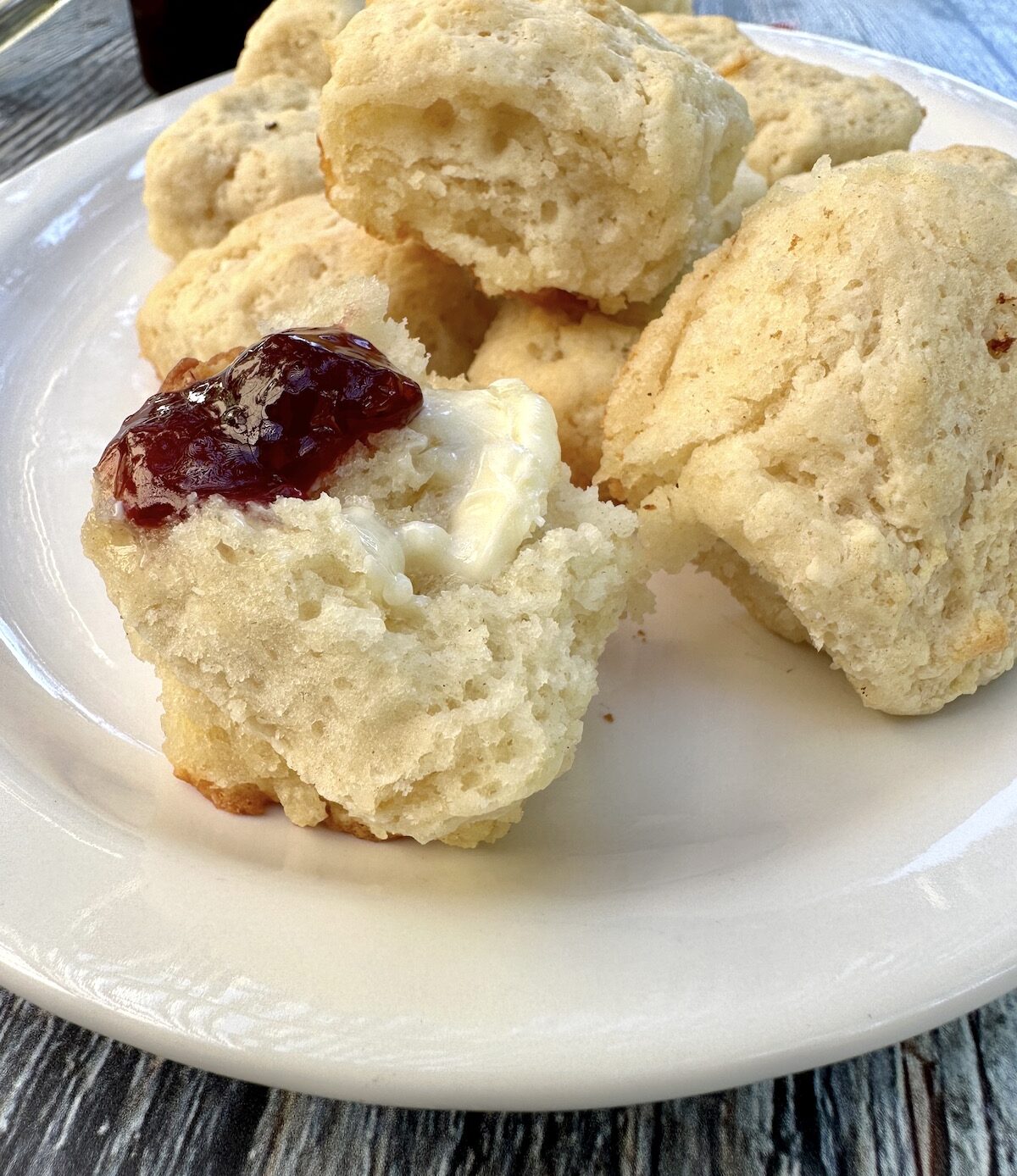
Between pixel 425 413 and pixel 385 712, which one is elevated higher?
pixel 425 413

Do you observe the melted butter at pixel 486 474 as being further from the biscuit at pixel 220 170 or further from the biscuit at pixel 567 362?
the biscuit at pixel 220 170

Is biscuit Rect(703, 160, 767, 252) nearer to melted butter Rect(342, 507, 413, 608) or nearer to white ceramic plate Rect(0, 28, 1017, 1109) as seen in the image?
white ceramic plate Rect(0, 28, 1017, 1109)

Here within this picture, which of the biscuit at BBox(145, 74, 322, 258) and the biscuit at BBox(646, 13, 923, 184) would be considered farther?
the biscuit at BBox(145, 74, 322, 258)

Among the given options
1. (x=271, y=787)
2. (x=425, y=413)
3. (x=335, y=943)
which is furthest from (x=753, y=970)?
(x=425, y=413)

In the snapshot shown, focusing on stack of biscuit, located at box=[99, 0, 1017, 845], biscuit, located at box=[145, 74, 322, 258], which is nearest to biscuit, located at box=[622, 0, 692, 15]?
stack of biscuit, located at box=[99, 0, 1017, 845]

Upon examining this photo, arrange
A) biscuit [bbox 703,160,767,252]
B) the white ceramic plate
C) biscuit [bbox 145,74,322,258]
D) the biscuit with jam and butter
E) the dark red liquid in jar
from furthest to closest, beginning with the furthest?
the dark red liquid in jar, biscuit [bbox 145,74,322,258], biscuit [bbox 703,160,767,252], the biscuit with jam and butter, the white ceramic plate

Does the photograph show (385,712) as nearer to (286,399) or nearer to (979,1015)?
(286,399)

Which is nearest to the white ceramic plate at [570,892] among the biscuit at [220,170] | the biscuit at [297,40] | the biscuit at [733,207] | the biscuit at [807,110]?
the biscuit at [733,207]
